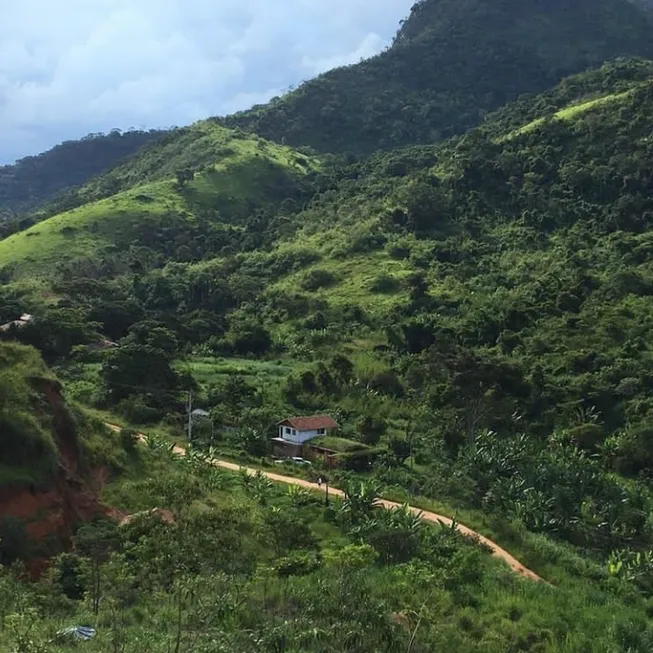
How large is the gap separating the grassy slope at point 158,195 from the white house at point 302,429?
153ft

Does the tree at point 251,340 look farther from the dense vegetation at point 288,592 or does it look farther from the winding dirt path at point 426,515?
the dense vegetation at point 288,592

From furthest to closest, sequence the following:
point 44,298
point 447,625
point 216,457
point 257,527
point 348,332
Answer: point 44,298 → point 348,332 → point 216,457 → point 257,527 → point 447,625

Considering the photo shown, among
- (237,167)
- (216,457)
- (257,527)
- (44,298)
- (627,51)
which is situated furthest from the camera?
(627,51)

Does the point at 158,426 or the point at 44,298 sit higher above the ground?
the point at 44,298

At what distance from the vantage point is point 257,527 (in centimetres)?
2511

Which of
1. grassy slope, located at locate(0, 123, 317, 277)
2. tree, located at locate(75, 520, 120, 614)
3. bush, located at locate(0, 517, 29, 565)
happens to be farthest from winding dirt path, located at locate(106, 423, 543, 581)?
grassy slope, located at locate(0, 123, 317, 277)

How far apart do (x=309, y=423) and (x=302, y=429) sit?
0.62 m

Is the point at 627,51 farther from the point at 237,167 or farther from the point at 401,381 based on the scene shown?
the point at 401,381

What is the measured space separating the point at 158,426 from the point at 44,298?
29.9 metres

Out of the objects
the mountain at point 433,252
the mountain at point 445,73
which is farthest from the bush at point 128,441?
the mountain at point 445,73

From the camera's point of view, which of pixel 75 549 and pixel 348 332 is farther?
pixel 348 332

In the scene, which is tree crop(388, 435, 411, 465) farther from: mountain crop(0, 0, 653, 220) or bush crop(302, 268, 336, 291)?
mountain crop(0, 0, 653, 220)

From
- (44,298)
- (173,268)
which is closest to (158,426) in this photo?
(44,298)

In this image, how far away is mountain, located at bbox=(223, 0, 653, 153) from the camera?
135m
